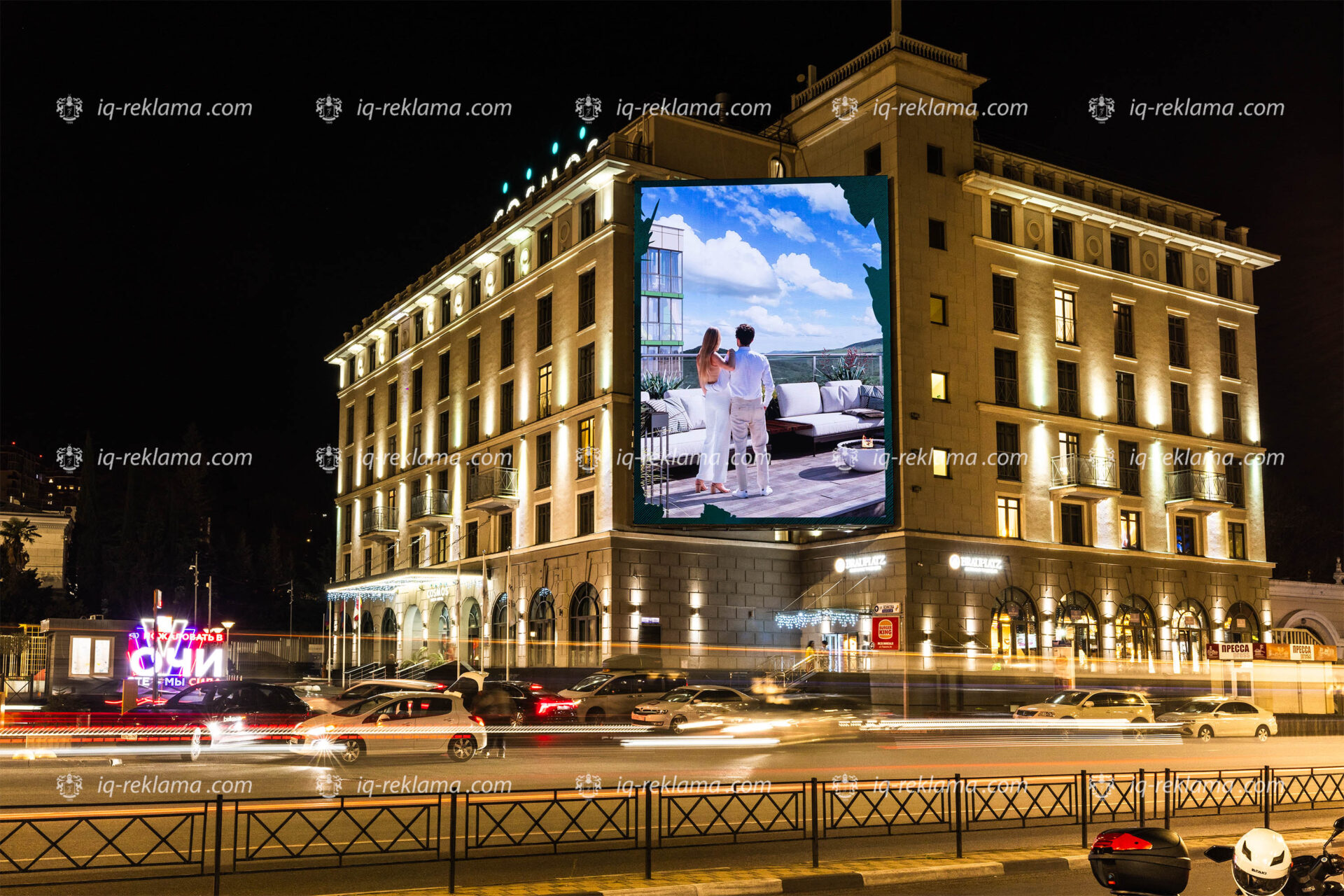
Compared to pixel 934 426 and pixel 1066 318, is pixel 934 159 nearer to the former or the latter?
pixel 1066 318

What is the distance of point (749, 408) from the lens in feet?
151

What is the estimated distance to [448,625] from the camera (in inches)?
2345

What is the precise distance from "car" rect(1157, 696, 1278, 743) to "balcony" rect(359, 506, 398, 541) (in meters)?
41.8

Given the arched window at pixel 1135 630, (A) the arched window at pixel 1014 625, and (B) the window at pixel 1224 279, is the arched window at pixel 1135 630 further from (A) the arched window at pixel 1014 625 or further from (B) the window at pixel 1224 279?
(B) the window at pixel 1224 279

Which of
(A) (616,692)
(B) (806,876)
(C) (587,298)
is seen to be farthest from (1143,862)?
(C) (587,298)

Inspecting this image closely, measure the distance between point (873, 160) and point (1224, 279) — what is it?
2056cm

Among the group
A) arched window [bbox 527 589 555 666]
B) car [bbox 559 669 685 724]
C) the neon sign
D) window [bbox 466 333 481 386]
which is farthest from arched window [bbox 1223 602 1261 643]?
the neon sign

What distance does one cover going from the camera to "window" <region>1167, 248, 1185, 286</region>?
55.2m

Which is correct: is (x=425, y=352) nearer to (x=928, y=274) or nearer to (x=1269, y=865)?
(x=928, y=274)

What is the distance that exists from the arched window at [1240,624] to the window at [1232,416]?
25.1 feet

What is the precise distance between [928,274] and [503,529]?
2192 centimetres

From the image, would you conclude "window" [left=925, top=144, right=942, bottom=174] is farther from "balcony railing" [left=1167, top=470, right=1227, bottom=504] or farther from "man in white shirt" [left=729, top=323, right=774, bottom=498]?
"balcony railing" [left=1167, top=470, right=1227, bottom=504]

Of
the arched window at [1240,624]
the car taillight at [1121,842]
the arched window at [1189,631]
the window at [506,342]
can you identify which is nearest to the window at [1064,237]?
the arched window at [1189,631]

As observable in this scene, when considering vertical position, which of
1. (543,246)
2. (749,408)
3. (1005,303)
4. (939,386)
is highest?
(543,246)
